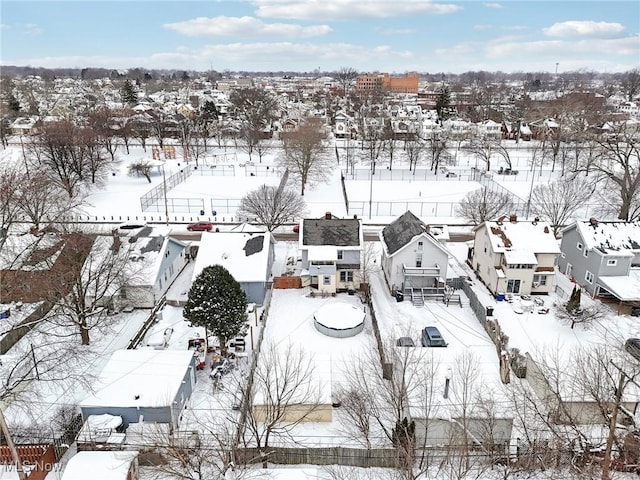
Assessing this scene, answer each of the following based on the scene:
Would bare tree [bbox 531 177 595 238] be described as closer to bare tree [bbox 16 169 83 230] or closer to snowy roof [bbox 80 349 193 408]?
snowy roof [bbox 80 349 193 408]

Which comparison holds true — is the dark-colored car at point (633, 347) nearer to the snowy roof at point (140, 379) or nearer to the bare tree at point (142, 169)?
the snowy roof at point (140, 379)

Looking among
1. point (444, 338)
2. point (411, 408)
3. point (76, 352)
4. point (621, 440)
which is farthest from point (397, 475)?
point (76, 352)

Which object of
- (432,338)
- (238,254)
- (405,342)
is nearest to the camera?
(405,342)

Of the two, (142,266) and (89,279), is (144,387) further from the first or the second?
(142,266)

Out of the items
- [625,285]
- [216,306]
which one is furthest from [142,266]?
[625,285]

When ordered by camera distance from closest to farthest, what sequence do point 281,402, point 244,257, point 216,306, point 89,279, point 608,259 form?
point 281,402 → point 216,306 → point 89,279 → point 608,259 → point 244,257

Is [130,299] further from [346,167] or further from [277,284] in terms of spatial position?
[346,167]

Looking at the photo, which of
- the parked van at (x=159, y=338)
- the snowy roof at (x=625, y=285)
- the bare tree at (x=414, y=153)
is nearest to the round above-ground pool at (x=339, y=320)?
the parked van at (x=159, y=338)
